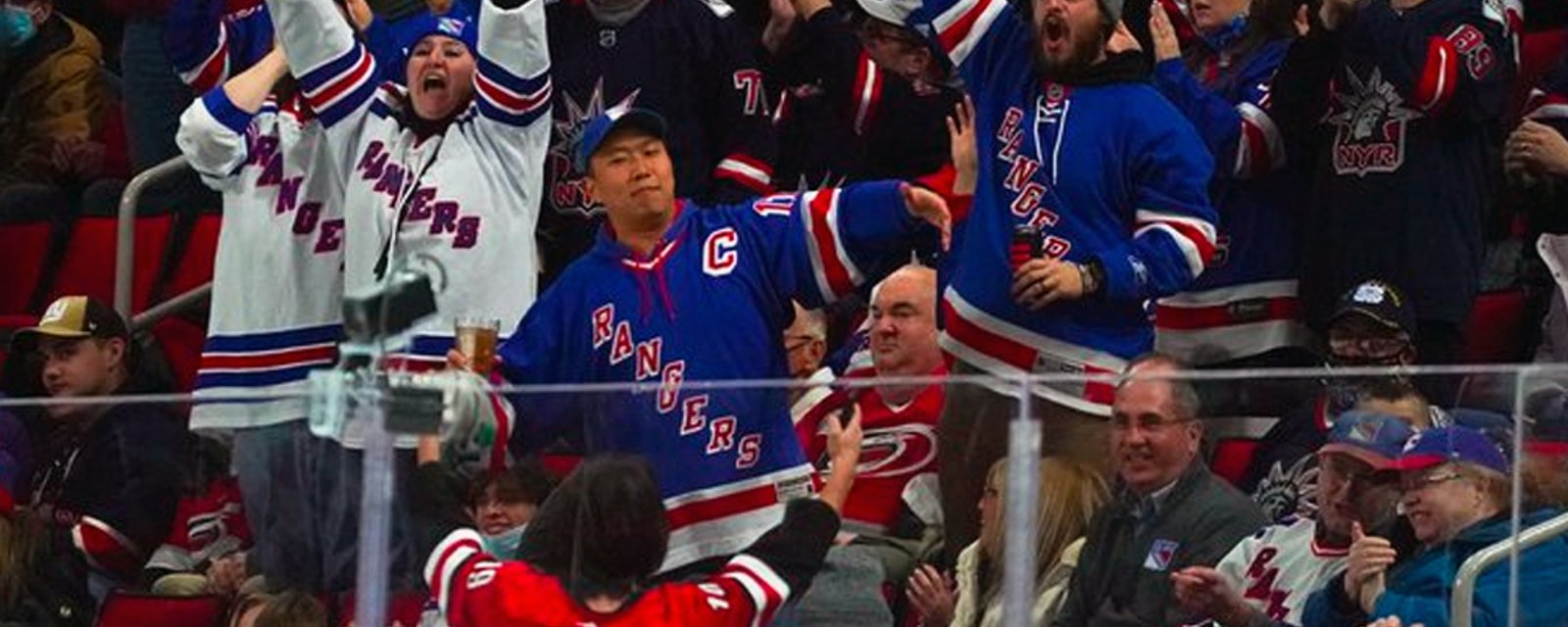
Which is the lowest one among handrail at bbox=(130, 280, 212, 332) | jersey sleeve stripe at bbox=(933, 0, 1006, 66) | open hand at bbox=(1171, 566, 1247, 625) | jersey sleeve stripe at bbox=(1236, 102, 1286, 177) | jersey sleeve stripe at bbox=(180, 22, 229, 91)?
open hand at bbox=(1171, 566, 1247, 625)

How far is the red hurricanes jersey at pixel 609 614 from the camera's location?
5.45m

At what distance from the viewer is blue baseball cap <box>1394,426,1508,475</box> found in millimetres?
5129

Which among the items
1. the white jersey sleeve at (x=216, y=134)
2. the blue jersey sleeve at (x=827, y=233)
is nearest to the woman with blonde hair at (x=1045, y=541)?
the blue jersey sleeve at (x=827, y=233)

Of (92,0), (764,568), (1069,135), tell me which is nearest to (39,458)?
(764,568)

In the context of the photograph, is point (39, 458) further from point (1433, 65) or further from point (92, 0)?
point (92, 0)

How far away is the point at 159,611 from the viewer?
19.4 feet

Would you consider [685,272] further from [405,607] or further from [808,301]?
→ [405,607]

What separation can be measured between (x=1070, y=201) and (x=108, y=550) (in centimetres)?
195

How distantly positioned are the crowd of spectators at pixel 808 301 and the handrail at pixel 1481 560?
0.10 ft

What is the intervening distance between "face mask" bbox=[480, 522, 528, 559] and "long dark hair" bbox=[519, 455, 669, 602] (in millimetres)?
26

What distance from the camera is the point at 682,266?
22.2 ft

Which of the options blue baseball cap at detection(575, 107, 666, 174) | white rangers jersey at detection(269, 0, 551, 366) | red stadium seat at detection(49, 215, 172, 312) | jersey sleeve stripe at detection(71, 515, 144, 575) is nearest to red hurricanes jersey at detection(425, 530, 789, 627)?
jersey sleeve stripe at detection(71, 515, 144, 575)

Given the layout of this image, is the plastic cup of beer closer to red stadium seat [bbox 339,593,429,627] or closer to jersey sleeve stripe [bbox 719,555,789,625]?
red stadium seat [bbox 339,593,429,627]

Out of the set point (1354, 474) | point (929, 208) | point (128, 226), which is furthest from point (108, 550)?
point (128, 226)
